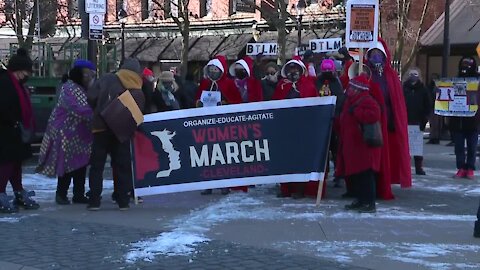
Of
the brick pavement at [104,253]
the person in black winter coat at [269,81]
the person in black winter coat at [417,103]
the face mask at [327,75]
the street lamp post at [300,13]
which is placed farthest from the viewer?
the street lamp post at [300,13]

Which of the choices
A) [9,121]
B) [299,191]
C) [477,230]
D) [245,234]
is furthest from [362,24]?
[9,121]

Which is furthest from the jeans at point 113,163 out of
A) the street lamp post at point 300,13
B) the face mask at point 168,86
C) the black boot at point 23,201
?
the street lamp post at point 300,13

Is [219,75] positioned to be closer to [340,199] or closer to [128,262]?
[340,199]

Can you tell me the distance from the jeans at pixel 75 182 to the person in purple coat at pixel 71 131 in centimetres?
5

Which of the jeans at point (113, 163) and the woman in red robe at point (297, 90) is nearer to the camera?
the jeans at point (113, 163)

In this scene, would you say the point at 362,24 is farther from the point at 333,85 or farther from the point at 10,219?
the point at 10,219

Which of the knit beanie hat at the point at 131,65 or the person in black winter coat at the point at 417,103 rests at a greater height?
the knit beanie hat at the point at 131,65

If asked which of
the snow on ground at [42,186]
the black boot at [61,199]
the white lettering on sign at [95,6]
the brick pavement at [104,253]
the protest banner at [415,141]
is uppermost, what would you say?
the white lettering on sign at [95,6]

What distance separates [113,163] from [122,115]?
79 centimetres

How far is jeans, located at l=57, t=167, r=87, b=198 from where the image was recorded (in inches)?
361

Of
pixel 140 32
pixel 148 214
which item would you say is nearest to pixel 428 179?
pixel 148 214

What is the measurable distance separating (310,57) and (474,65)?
309 centimetres

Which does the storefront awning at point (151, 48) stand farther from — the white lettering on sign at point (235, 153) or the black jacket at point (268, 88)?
the white lettering on sign at point (235, 153)

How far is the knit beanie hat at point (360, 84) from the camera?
8.41m
